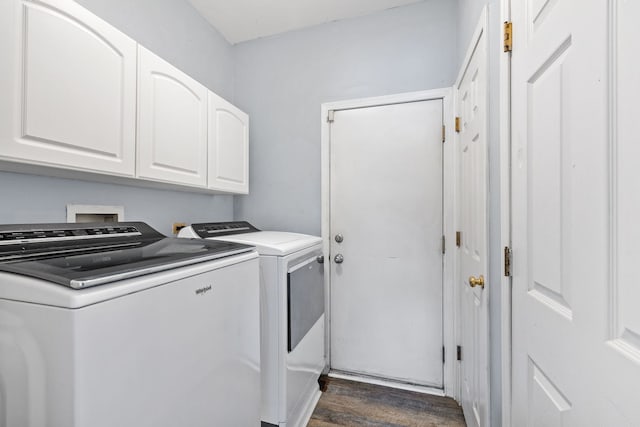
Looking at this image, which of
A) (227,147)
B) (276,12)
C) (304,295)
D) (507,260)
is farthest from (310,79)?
(507,260)

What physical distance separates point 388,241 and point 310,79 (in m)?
1.42

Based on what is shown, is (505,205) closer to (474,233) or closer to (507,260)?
(507,260)

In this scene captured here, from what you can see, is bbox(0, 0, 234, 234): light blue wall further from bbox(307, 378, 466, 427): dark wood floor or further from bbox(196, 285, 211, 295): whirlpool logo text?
bbox(307, 378, 466, 427): dark wood floor

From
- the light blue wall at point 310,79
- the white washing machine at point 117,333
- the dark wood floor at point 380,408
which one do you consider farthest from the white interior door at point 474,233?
the white washing machine at point 117,333

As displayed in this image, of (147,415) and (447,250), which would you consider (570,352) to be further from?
(447,250)

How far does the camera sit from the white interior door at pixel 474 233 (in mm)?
1178

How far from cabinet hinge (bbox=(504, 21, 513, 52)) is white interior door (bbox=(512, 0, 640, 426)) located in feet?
0.13

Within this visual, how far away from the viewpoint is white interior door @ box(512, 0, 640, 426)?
1.51ft

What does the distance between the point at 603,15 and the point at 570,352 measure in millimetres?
683

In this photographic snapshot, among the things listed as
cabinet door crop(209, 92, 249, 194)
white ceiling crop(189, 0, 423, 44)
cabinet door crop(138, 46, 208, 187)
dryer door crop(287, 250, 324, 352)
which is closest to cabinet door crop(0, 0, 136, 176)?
cabinet door crop(138, 46, 208, 187)

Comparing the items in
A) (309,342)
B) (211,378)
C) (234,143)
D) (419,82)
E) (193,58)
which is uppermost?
(193,58)

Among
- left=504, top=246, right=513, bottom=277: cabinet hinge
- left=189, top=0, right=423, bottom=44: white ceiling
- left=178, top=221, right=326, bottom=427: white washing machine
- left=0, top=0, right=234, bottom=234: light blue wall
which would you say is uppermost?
left=189, top=0, right=423, bottom=44: white ceiling

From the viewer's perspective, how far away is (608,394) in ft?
1.62

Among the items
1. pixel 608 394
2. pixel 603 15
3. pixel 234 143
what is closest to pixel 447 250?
pixel 608 394
